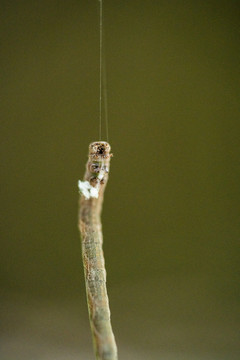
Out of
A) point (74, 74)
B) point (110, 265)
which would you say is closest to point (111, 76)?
point (74, 74)

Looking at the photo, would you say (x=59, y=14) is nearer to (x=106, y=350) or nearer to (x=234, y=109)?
(x=234, y=109)

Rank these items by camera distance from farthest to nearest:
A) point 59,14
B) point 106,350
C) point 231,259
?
point 231,259
point 59,14
point 106,350

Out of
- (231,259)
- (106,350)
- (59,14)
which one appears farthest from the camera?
(231,259)

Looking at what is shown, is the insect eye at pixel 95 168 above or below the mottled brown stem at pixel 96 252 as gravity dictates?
above

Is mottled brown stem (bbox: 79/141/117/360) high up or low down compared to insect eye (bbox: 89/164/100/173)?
down

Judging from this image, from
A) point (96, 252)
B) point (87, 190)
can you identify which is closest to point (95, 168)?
point (87, 190)

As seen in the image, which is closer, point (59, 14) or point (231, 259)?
point (59, 14)

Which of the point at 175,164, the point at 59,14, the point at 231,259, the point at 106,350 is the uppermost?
the point at 59,14
